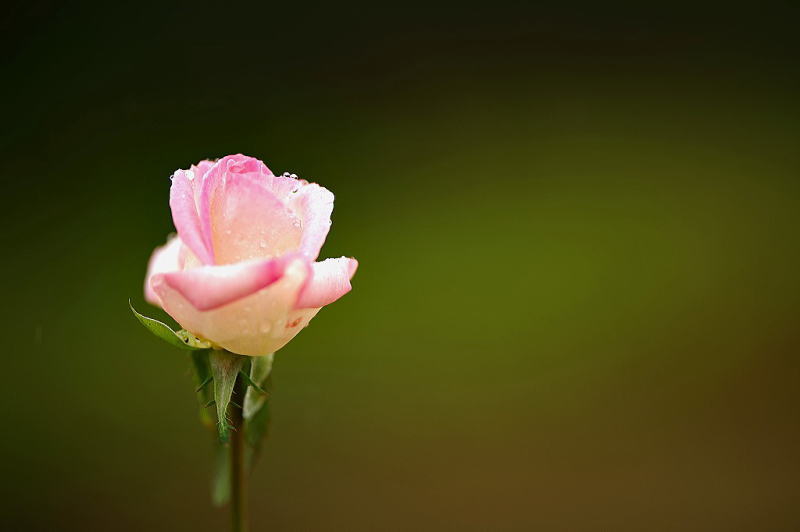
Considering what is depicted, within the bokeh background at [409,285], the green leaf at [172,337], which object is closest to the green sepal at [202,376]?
the green leaf at [172,337]

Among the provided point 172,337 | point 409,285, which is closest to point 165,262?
point 172,337

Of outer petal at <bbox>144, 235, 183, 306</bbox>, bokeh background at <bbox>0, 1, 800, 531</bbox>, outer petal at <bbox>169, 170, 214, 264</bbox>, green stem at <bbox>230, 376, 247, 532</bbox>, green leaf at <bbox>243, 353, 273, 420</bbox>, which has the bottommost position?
green stem at <bbox>230, 376, 247, 532</bbox>

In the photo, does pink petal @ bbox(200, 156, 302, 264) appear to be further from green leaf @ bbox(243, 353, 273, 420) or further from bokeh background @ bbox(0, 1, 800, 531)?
bokeh background @ bbox(0, 1, 800, 531)

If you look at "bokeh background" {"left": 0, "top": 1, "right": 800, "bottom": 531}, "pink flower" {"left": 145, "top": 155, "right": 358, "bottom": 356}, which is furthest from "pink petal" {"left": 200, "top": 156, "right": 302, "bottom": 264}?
"bokeh background" {"left": 0, "top": 1, "right": 800, "bottom": 531}

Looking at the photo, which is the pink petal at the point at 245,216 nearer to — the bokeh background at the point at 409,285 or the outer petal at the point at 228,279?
the outer petal at the point at 228,279

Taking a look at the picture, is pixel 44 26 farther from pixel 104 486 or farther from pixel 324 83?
pixel 104 486

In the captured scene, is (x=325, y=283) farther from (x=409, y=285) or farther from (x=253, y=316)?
(x=409, y=285)
